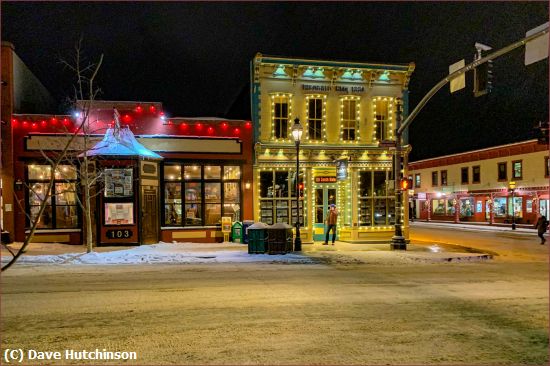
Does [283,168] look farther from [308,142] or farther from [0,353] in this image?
[0,353]

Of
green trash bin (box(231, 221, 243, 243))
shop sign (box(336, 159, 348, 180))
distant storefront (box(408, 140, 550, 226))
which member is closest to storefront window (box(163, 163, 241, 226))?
green trash bin (box(231, 221, 243, 243))

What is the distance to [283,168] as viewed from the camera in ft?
68.7

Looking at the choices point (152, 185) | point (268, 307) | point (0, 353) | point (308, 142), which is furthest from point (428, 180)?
point (0, 353)

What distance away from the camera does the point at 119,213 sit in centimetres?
1869

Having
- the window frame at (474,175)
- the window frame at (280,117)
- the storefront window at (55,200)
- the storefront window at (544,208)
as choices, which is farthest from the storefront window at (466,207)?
the storefront window at (55,200)

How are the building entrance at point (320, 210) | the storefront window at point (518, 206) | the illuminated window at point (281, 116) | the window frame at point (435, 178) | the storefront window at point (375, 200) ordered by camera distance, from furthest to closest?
1. the window frame at point (435, 178)
2. the storefront window at point (518, 206)
3. the storefront window at point (375, 200)
4. the building entrance at point (320, 210)
5. the illuminated window at point (281, 116)

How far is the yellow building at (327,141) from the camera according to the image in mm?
20609

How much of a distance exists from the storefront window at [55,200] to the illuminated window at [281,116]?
9098 mm

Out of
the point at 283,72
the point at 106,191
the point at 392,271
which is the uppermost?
the point at 283,72

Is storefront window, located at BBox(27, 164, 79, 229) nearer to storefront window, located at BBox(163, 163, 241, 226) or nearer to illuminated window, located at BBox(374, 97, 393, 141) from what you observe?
storefront window, located at BBox(163, 163, 241, 226)

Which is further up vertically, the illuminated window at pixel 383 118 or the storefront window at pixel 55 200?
the illuminated window at pixel 383 118

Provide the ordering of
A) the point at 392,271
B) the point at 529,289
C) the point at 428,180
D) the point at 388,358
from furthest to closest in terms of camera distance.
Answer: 1. the point at 428,180
2. the point at 392,271
3. the point at 529,289
4. the point at 388,358

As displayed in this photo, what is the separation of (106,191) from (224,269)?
789 centimetres

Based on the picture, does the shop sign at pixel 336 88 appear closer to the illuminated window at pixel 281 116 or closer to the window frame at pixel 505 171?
the illuminated window at pixel 281 116
